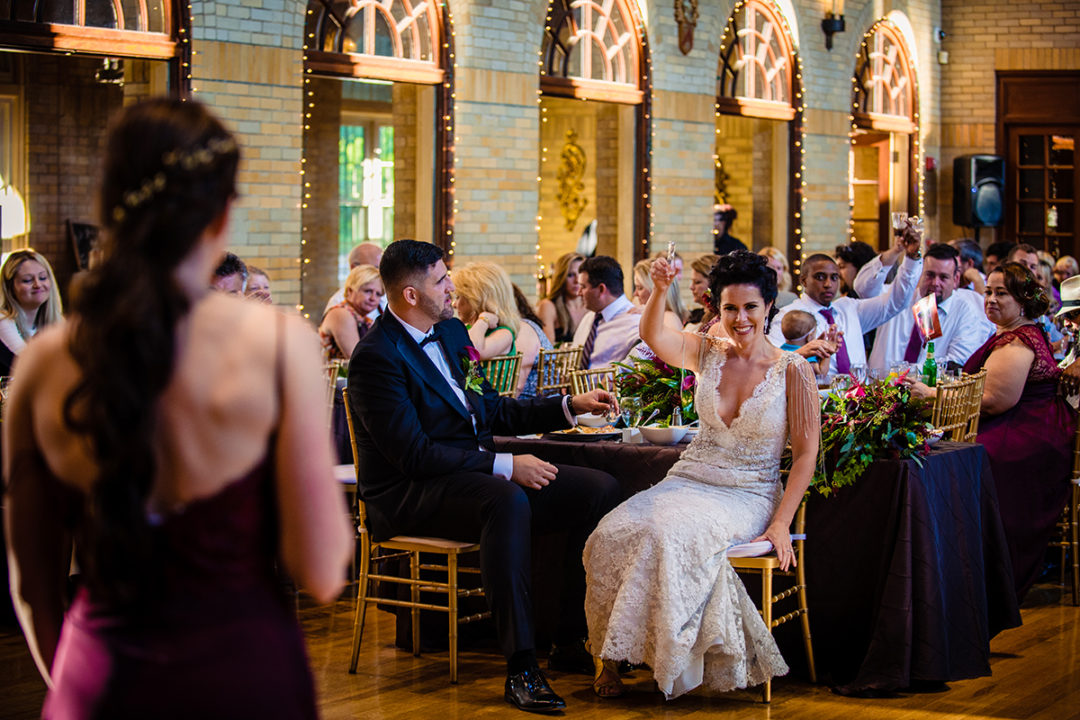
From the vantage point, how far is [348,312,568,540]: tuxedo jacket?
4.52 metres

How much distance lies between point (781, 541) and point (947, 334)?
12.6ft

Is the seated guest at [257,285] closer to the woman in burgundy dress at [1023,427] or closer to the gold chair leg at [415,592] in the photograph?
the gold chair leg at [415,592]

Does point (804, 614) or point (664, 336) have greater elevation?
point (664, 336)

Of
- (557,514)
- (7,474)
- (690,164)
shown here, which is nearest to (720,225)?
(690,164)

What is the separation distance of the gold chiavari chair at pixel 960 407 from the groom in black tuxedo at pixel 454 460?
1.30 meters

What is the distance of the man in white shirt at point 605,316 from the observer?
289 inches

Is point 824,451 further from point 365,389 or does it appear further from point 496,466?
point 365,389

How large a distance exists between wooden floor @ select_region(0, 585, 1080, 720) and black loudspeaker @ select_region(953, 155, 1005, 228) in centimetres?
1162

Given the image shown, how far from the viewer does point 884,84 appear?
1548 cm

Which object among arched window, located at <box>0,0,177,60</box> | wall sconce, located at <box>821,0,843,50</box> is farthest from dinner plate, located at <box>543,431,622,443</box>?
wall sconce, located at <box>821,0,843,50</box>

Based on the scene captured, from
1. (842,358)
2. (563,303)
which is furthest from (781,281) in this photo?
(842,358)

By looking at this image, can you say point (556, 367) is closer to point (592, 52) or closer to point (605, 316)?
point (605, 316)

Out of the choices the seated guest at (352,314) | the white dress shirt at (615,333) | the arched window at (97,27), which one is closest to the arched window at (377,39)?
the arched window at (97,27)

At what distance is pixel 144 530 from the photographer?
1.78 metres
